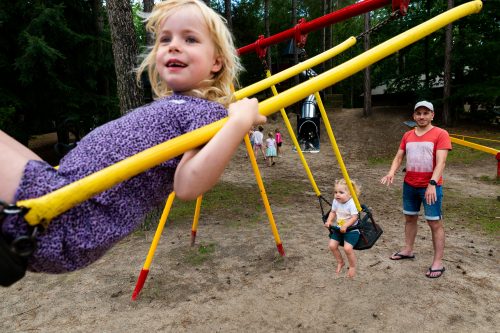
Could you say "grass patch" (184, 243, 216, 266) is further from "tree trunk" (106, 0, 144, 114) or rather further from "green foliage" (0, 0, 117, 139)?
"green foliage" (0, 0, 117, 139)

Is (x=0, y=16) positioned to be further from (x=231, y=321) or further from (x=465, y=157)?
(x=465, y=157)

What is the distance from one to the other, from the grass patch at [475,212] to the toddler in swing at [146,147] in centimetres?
552

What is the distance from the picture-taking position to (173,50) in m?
1.45

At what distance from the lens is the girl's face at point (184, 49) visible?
1.46 meters

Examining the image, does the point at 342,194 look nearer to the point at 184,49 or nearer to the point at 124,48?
the point at 184,49

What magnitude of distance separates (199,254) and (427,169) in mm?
2895

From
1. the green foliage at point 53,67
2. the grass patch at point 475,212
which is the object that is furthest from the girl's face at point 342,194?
the green foliage at point 53,67

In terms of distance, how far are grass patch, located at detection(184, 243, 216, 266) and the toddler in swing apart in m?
3.33

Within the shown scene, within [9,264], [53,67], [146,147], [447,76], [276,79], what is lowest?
[9,264]

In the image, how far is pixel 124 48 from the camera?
5.66 metres

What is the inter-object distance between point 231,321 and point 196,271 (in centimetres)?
116

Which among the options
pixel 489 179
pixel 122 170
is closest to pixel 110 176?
pixel 122 170

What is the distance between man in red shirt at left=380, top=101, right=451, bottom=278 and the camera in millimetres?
3674

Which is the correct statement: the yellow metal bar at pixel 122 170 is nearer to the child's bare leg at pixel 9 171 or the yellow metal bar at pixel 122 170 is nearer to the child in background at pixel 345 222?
the child's bare leg at pixel 9 171
